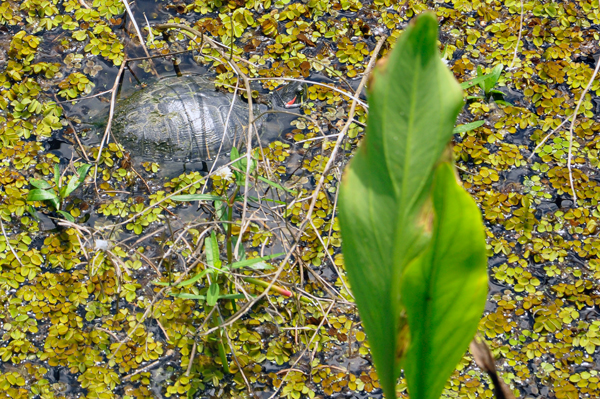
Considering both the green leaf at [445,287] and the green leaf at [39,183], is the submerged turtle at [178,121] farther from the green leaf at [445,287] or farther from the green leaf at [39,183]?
the green leaf at [445,287]

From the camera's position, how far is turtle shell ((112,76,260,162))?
2.17m

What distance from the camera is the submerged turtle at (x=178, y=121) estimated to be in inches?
85.4

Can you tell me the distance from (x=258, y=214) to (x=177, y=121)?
0.57 m

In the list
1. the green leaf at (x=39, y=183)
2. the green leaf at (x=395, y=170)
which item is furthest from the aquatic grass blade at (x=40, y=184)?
the green leaf at (x=395, y=170)

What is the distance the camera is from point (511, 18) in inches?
96.4

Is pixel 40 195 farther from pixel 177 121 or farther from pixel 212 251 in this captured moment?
pixel 212 251

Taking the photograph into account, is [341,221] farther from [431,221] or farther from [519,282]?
[519,282]

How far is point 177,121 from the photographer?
7.30ft

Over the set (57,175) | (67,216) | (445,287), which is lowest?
(67,216)

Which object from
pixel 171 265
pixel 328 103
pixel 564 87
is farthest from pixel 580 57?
pixel 171 265

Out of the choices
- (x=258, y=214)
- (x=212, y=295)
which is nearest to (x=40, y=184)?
(x=258, y=214)

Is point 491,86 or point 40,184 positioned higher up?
point 491,86


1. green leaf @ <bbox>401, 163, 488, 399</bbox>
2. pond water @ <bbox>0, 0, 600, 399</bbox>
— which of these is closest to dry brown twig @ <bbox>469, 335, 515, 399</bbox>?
green leaf @ <bbox>401, 163, 488, 399</bbox>

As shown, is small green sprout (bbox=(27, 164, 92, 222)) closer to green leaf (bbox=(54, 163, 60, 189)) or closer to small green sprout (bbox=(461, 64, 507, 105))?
green leaf (bbox=(54, 163, 60, 189))
